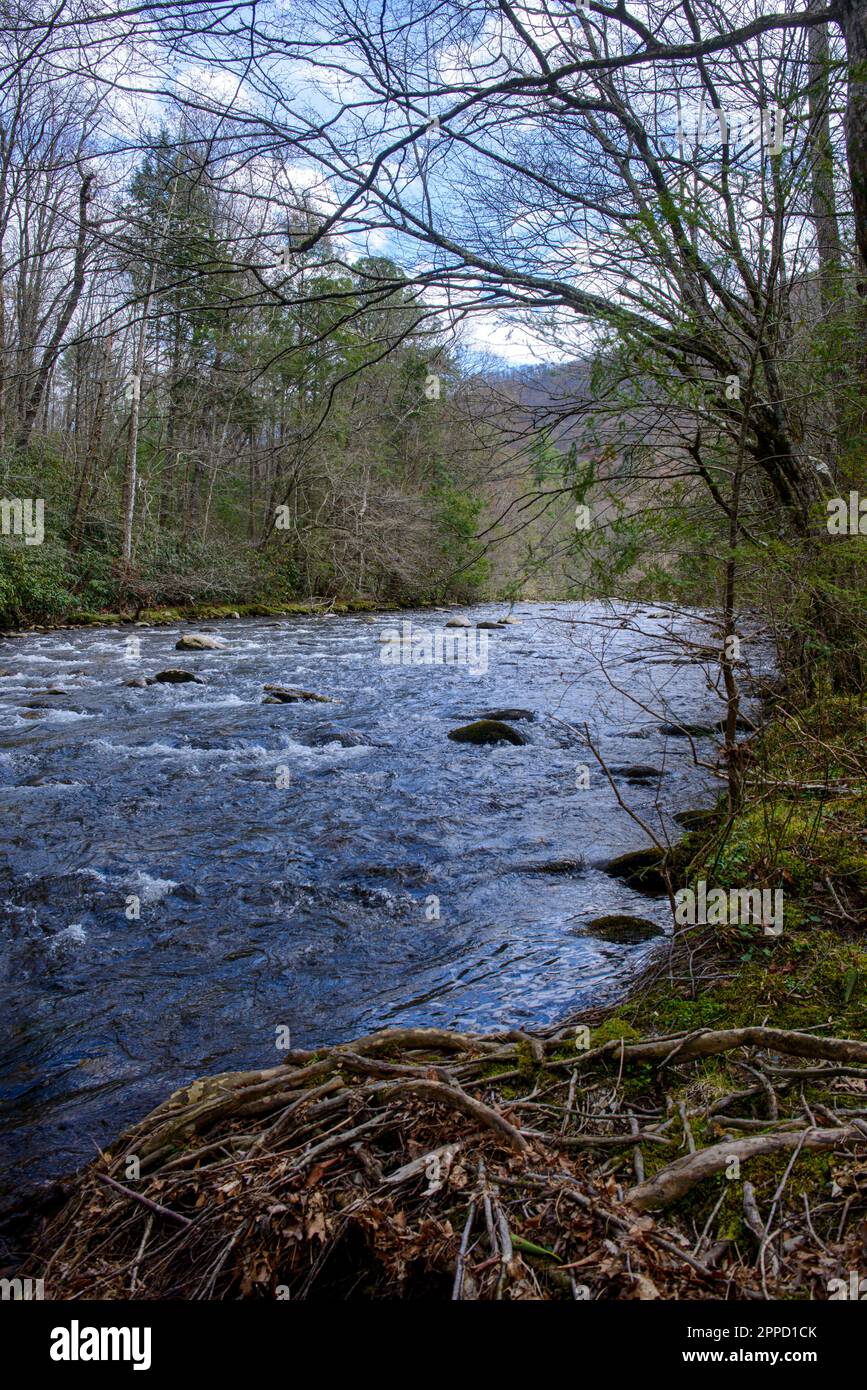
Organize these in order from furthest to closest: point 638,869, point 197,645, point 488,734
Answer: point 197,645 → point 488,734 → point 638,869

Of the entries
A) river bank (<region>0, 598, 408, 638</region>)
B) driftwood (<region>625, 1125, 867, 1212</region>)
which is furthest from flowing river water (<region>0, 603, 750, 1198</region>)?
river bank (<region>0, 598, 408, 638</region>)

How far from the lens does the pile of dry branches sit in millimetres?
1755

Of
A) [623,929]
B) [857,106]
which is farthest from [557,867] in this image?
[857,106]

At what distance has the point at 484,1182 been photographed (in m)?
1.99

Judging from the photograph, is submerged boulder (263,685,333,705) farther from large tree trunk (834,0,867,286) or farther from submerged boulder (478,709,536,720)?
large tree trunk (834,0,867,286)

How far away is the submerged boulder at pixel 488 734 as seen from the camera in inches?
385

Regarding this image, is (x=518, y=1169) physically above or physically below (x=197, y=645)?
below

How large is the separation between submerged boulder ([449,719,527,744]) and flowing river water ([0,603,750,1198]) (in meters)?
0.19

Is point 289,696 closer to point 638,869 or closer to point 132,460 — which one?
point 638,869

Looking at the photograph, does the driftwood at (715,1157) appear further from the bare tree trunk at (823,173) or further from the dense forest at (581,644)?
the bare tree trunk at (823,173)

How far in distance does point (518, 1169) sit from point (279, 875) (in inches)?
160

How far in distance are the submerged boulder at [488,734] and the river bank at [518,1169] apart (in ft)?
21.7

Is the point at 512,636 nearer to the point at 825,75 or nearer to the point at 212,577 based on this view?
the point at 212,577
